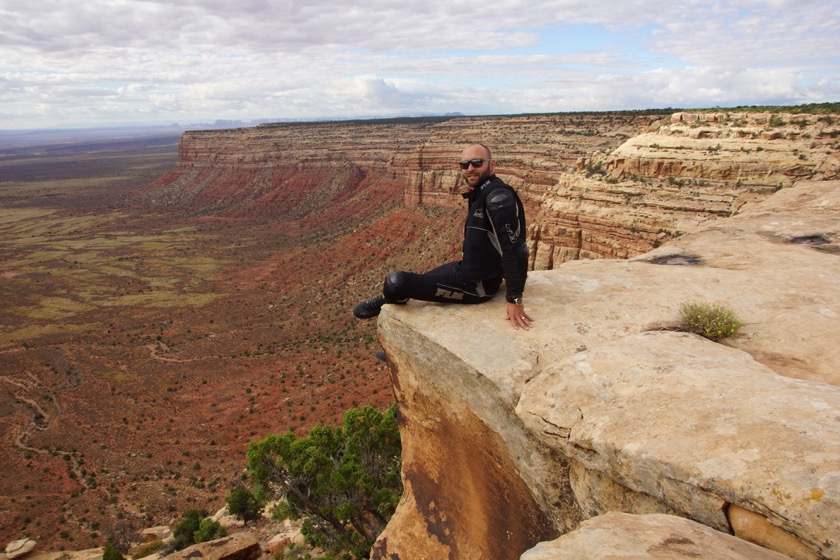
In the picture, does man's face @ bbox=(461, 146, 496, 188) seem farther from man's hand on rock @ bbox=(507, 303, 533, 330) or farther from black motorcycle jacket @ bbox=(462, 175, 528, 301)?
man's hand on rock @ bbox=(507, 303, 533, 330)

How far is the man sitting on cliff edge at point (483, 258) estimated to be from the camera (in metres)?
5.54

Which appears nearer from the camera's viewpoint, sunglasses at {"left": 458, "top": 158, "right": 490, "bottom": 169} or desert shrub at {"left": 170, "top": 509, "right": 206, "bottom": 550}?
sunglasses at {"left": 458, "top": 158, "right": 490, "bottom": 169}

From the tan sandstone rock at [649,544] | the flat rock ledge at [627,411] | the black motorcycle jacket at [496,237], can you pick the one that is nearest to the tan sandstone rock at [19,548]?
the flat rock ledge at [627,411]

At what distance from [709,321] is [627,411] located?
6.83ft

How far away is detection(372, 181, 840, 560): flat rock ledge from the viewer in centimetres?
312

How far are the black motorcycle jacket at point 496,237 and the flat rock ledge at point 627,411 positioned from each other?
49 centimetres

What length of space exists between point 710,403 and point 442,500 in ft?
11.5

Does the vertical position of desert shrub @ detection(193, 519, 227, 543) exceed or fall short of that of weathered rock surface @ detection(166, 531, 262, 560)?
it falls short

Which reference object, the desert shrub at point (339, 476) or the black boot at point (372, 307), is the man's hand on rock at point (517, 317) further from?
the desert shrub at point (339, 476)

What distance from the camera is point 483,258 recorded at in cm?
598

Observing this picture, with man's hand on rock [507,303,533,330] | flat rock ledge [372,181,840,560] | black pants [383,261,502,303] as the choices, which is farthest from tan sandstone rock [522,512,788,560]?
black pants [383,261,502,303]

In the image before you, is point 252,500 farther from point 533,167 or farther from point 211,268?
point 211,268

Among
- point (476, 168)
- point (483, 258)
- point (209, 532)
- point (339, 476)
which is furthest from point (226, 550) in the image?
point (476, 168)

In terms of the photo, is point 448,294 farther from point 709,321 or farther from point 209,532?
point 209,532
